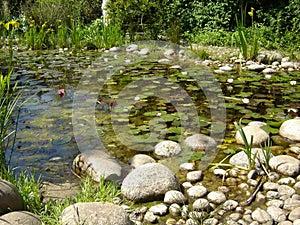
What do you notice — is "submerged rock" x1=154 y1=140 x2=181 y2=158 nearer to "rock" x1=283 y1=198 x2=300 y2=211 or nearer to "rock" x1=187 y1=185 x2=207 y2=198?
"rock" x1=187 y1=185 x2=207 y2=198

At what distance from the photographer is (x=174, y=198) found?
88.6 inches

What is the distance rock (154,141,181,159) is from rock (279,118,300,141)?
0.94 metres

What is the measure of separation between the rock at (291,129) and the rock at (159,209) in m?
1.46

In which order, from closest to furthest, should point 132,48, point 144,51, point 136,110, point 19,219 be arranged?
point 19,219 → point 136,110 → point 144,51 → point 132,48

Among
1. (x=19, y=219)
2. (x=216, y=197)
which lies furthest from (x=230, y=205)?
(x=19, y=219)

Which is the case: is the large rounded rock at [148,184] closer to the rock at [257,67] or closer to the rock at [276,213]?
the rock at [276,213]

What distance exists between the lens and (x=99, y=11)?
39.8 ft

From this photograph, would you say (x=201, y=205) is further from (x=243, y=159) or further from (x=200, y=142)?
(x=200, y=142)

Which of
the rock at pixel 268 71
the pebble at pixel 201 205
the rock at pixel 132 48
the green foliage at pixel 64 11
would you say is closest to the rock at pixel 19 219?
the pebble at pixel 201 205

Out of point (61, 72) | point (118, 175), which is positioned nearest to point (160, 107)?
point (118, 175)

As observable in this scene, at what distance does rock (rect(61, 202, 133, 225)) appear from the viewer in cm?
178

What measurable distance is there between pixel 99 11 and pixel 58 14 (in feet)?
8.44

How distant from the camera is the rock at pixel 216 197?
227 cm

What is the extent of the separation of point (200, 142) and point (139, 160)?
578 mm
